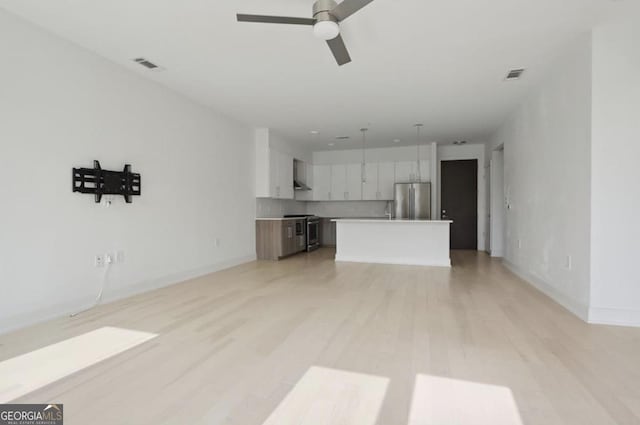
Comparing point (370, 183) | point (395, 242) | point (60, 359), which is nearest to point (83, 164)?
point (60, 359)

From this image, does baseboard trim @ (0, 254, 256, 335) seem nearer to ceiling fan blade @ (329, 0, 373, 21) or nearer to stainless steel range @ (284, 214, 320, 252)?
stainless steel range @ (284, 214, 320, 252)

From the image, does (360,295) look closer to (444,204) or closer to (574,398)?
(574,398)

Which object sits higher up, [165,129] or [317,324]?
[165,129]

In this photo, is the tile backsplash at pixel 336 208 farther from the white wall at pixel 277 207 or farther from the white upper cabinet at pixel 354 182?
the white upper cabinet at pixel 354 182

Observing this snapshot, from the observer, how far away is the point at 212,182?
5.38m

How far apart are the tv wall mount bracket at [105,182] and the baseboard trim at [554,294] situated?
4.96m

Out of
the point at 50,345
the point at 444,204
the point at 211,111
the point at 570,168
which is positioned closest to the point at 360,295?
the point at 570,168

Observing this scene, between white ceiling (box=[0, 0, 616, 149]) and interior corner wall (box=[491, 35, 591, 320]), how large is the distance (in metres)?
0.26

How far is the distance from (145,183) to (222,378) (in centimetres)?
304

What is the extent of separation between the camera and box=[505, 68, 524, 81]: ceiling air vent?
3.83m

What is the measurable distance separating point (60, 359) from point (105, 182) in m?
Result: 1.98

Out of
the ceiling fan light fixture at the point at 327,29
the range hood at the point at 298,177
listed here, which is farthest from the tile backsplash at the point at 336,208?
the ceiling fan light fixture at the point at 327,29

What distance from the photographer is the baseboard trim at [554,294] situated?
9.97ft

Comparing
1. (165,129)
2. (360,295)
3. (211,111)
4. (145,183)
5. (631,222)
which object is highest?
(211,111)
